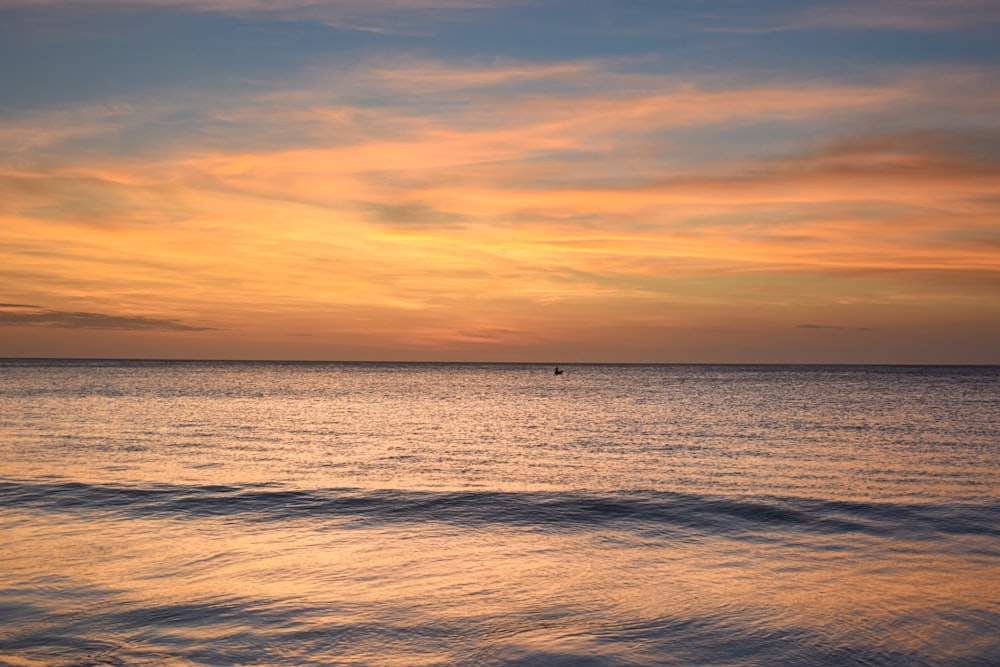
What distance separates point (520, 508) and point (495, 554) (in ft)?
19.3

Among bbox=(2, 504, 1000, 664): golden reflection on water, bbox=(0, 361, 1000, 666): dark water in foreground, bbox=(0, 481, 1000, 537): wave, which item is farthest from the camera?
bbox=(0, 481, 1000, 537): wave

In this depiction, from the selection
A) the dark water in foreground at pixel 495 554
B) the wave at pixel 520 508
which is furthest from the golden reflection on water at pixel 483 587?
the wave at pixel 520 508

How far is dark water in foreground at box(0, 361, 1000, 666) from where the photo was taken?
10.7m

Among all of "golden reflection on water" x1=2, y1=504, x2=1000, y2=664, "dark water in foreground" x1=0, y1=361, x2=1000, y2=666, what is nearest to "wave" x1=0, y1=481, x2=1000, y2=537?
"dark water in foreground" x1=0, y1=361, x2=1000, y2=666

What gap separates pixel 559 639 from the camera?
1084 cm

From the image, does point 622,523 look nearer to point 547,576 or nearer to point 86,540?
point 547,576

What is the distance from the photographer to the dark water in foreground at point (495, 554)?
35.2 ft

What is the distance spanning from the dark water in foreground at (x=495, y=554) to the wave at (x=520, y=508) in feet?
0.43

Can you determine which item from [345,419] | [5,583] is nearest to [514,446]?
[345,419]

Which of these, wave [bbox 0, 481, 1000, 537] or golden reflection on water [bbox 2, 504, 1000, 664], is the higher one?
golden reflection on water [bbox 2, 504, 1000, 664]

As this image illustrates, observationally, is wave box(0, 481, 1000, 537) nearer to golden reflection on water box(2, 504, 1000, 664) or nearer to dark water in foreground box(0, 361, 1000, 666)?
dark water in foreground box(0, 361, 1000, 666)

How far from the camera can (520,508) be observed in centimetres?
2227

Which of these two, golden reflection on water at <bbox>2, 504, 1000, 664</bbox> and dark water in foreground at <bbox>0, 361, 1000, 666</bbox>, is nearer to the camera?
dark water in foreground at <bbox>0, 361, 1000, 666</bbox>

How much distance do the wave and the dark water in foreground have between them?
131 millimetres
